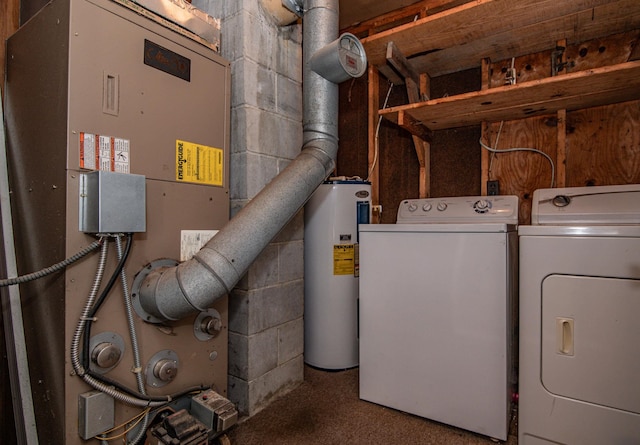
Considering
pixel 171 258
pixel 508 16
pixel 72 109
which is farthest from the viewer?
pixel 508 16

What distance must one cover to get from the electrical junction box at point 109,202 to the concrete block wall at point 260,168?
52 cm

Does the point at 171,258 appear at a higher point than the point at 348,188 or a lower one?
lower

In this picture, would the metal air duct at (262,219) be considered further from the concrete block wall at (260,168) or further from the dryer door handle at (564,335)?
the dryer door handle at (564,335)

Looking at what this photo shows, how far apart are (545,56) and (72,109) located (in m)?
2.23

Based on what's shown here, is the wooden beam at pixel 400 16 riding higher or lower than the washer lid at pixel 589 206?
higher

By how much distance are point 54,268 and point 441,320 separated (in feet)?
4.42

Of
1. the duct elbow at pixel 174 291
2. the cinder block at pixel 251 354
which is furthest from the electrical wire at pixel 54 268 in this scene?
the cinder block at pixel 251 354

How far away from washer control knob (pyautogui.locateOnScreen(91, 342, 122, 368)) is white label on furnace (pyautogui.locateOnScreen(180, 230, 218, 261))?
1.12ft

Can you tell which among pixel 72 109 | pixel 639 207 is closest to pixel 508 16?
pixel 639 207

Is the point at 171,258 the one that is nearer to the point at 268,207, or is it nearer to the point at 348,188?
the point at 268,207

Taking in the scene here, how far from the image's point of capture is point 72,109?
0.95m

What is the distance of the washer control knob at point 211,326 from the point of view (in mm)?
1268

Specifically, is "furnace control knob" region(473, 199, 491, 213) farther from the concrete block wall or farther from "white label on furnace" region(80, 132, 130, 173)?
"white label on furnace" region(80, 132, 130, 173)

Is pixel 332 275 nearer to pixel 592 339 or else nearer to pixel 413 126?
pixel 413 126
